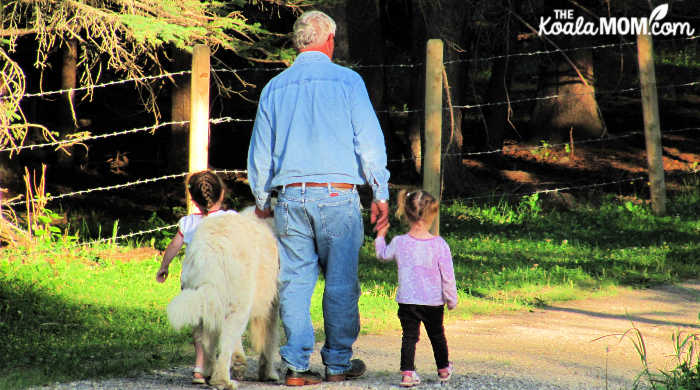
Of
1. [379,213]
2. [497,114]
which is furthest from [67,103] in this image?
[379,213]

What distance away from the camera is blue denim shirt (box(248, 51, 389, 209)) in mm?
5035

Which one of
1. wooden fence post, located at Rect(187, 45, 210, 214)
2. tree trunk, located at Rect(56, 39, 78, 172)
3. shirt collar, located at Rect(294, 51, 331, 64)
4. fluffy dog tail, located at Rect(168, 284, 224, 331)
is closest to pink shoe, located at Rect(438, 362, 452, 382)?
fluffy dog tail, located at Rect(168, 284, 224, 331)

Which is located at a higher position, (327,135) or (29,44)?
(29,44)

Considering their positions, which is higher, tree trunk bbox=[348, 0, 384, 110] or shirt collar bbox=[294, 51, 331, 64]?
tree trunk bbox=[348, 0, 384, 110]

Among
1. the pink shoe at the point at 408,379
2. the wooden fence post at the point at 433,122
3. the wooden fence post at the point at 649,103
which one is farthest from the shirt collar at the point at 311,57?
the wooden fence post at the point at 649,103

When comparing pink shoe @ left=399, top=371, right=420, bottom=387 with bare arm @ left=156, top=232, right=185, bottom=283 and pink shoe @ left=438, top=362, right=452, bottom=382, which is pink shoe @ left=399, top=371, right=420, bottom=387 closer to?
pink shoe @ left=438, top=362, right=452, bottom=382

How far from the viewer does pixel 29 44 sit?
50.3 ft

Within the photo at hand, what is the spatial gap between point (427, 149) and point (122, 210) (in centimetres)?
797

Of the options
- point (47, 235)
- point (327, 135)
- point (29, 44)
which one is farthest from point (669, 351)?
point (29, 44)

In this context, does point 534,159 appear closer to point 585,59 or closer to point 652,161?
point 585,59

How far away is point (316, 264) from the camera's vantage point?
5.21 meters

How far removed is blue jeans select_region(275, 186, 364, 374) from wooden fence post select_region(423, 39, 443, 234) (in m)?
3.47

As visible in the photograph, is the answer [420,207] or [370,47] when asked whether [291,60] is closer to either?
[420,207]

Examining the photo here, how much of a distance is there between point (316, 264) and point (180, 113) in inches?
378
